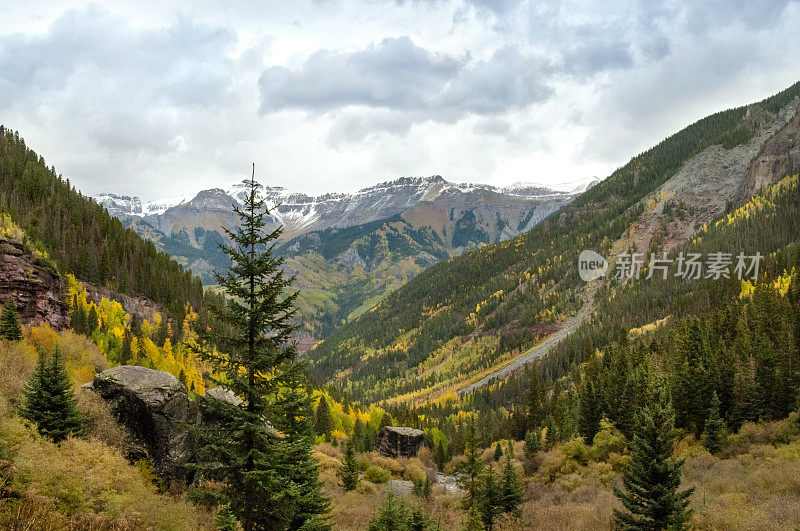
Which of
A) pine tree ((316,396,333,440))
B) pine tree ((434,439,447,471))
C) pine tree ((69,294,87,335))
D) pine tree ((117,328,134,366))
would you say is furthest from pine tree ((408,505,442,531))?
pine tree ((434,439,447,471))

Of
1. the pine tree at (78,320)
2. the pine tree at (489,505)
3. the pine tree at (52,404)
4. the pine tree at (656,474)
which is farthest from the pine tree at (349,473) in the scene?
the pine tree at (78,320)

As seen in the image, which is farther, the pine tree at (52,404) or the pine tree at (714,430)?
the pine tree at (714,430)

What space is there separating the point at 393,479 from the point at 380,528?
39.8 m

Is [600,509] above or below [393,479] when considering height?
above

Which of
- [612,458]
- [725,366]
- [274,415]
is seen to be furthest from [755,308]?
[274,415]

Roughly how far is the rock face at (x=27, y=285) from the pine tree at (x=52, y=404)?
31.5m

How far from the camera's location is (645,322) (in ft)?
541

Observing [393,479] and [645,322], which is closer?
[393,479]

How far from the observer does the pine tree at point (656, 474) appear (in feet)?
78.7

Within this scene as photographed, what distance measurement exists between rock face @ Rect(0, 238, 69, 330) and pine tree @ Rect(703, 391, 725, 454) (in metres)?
75.8

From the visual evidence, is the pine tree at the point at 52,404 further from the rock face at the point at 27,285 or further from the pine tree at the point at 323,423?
the pine tree at the point at 323,423

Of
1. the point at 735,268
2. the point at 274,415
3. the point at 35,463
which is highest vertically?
the point at 735,268

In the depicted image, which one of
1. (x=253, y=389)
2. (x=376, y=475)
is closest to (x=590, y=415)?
(x=376, y=475)

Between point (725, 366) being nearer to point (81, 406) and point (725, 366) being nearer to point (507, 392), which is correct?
point (81, 406)
